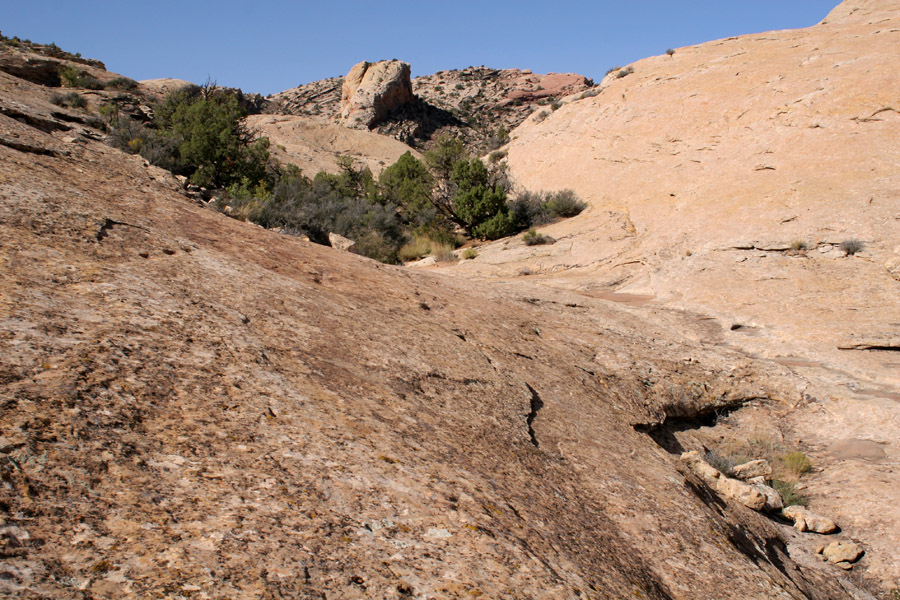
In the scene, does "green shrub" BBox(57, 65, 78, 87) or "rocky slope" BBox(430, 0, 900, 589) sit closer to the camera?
"rocky slope" BBox(430, 0, 900, 589)

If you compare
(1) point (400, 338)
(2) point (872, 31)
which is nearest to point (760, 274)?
(1) point (400, 338)

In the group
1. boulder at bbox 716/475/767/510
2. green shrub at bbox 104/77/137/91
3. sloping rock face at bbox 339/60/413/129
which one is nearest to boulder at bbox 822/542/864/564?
boulder at bbox 716/475/767/510

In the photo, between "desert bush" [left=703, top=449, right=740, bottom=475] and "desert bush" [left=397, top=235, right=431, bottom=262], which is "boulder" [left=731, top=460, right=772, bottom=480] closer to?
"desert bush" [left=703, top=449, right=740, bottom=475]

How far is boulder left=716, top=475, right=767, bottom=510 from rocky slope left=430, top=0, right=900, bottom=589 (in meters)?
0.74

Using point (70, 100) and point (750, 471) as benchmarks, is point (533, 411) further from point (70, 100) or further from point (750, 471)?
point (70, 100)

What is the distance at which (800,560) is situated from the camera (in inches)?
Answer: 154

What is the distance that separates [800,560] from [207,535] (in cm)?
374

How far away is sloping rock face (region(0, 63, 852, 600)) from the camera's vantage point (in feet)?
6.41

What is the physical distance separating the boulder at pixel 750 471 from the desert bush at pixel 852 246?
20.7 ft

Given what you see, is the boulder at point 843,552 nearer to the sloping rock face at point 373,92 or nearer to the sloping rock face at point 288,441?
the sloping rock face at point 288,441

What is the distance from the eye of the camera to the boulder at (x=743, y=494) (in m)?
4.25

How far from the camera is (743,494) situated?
14.0ft

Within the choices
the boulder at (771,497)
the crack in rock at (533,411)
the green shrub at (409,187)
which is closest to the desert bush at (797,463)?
the boulder at (771,497)

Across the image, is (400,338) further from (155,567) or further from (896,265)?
(896,265)
